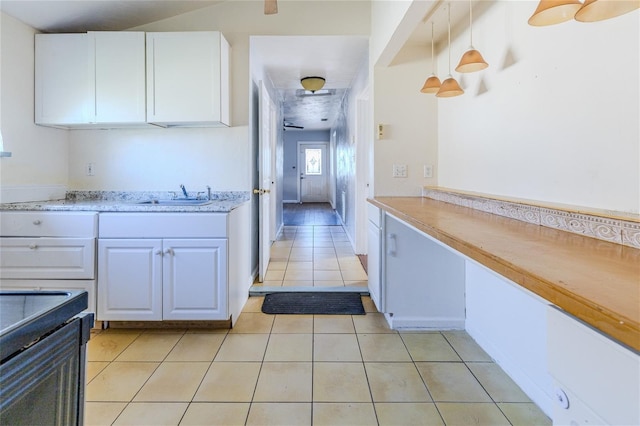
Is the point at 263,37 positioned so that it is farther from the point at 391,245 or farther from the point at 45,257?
the point at 45,257

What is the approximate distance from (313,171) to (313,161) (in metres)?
0.34

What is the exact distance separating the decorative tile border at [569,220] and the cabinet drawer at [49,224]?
94.3 inches

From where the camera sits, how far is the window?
11109 millimetres

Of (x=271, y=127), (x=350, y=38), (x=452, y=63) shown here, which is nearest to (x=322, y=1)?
(x=350, y=38)

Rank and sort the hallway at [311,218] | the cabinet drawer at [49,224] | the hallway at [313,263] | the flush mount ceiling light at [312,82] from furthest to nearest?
the hallway at [311,218] < the flush mount ceiling light at [312,82] < the hallway at [313,263] < the cabinet drawer at [49,224]

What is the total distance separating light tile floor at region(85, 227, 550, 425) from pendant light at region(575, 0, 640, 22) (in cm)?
155

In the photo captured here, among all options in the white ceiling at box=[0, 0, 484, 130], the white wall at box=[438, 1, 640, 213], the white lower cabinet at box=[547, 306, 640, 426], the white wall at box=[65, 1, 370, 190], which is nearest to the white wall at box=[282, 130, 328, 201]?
the white ceiling at box=[0, 0, 484, 130]

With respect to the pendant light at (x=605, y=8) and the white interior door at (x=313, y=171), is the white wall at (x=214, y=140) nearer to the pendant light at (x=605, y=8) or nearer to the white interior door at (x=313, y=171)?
Answer: the pendant light at (x=605, y=8)

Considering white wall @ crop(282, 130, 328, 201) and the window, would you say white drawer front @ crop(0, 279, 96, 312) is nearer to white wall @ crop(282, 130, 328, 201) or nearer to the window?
white wall @ crop(282, 130, 328, 201)

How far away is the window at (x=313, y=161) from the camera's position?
36.4 feet

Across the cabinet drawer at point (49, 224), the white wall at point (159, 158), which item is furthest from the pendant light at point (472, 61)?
the cabinet drawer at point (49, 224)

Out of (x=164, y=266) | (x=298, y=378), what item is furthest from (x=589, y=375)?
(x=164, y=266)

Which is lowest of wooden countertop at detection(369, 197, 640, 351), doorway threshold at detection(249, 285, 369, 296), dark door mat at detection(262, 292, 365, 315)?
dark door mat at detection(262, 292, 365, 315)

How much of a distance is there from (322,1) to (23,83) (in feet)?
7.71
